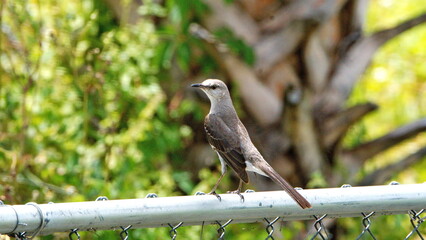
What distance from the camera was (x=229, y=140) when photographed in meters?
5.14

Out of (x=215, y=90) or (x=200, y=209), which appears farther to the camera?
A: (x=215, y=90)

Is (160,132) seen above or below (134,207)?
below

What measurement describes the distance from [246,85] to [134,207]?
379 centimetres

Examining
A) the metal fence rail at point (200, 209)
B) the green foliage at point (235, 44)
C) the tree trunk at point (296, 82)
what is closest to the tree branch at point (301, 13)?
the tree trunk at point (296, 82)

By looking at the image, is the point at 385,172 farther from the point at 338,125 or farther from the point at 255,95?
the point at 255,95

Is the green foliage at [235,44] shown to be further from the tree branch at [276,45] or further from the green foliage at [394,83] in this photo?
the green foliage at [394,83]

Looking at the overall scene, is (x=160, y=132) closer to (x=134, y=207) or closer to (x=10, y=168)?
(x=10, y=168)

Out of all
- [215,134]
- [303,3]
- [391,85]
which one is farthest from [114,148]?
[391,85]

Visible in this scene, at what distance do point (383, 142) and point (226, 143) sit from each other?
7.76ft

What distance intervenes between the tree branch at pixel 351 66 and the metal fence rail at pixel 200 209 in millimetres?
3388

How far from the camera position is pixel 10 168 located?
5645 mm

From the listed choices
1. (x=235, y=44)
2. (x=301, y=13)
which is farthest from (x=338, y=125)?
(x=235, y=44)

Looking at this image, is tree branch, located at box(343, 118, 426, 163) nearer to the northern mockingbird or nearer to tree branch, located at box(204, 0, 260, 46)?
tree branch, located at box(204, 0, 260, 46)

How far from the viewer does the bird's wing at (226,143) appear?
15.9 feet
